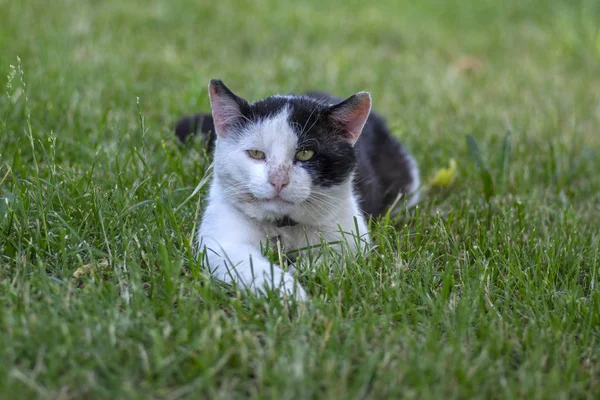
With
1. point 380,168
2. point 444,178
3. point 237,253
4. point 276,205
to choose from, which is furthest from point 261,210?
point 444,178

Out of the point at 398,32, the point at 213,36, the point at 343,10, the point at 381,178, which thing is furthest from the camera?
the point at 343,10

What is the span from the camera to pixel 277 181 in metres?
2.30

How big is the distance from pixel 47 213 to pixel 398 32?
15.7 feet

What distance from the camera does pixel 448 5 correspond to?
8000 mm

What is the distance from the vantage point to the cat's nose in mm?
2301

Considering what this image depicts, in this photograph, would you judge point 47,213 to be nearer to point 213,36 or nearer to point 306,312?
point 306,312

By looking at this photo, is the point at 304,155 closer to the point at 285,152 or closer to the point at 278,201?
the point at 285,152

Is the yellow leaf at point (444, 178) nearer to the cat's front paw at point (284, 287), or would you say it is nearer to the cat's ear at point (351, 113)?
the cat's ear at point (351, 113)

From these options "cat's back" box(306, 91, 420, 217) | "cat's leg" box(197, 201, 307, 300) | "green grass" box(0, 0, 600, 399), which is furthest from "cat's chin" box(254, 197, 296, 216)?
"cat's back" box(306, 91, 420, 217)

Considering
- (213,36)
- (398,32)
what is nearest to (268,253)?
(213,36)

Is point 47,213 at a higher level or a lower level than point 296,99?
lower

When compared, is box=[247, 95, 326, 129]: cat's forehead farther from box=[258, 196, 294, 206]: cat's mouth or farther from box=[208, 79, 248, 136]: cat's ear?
box=[258, 196, 294, 206]: cat's mouth

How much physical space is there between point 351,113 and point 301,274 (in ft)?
2.02

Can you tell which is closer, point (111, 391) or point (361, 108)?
point (111, 391)
